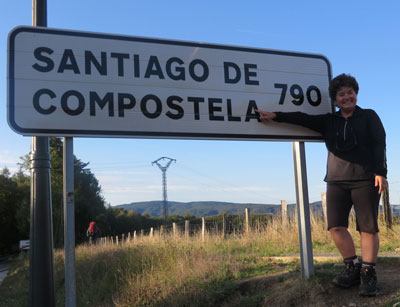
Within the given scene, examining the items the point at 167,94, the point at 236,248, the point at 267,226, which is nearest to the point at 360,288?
the point at 167,94

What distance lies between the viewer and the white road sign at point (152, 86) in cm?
313

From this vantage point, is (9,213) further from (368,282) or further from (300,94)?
(368,282)

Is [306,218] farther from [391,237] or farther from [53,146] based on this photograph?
[53,146]

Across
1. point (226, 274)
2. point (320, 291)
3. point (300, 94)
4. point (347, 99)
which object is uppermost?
point (300, 94)

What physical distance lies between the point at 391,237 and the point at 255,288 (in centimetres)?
426

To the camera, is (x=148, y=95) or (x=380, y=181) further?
(x=148, y=95)

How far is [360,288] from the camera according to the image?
124 inches

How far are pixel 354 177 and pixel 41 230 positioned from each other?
11.4ft

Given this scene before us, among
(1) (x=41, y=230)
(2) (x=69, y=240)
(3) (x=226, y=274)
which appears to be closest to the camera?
(2) (x=69, y=240)

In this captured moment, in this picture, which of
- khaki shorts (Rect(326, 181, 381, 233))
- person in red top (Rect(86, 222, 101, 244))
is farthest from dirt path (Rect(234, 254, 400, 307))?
person in red top (Rect(86, 222, 101, 244))

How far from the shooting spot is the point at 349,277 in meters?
3.29

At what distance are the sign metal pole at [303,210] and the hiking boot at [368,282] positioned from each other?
1.93ft

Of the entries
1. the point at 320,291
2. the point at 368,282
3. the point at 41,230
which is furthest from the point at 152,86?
the point at 41,230

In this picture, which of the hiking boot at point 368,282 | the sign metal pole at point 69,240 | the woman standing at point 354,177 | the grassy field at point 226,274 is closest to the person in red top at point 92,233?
the grassy field at point 226,274
